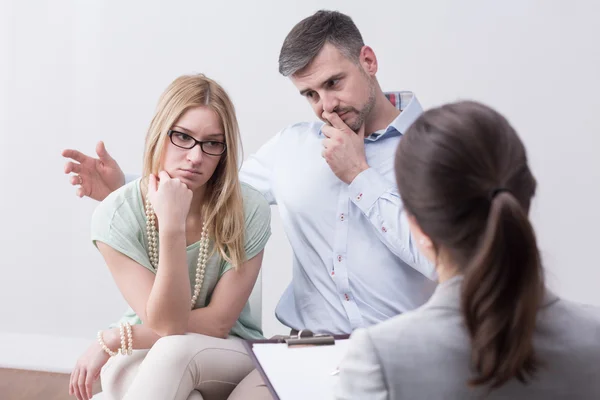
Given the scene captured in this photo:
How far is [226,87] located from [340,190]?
1.36 metres

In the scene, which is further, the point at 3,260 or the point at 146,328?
the point at 3,260

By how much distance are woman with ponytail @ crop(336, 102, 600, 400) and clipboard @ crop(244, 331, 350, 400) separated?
11.0 inches

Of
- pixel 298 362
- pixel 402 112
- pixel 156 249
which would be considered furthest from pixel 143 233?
pixel 402 112

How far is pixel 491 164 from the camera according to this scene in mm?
1004

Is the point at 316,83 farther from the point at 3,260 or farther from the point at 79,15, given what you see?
the point at 3,260

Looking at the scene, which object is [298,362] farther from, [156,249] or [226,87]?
[226,87]

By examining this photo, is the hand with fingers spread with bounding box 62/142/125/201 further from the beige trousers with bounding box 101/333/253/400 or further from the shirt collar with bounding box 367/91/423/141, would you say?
the shirt collar with bounding box 367/91/423/141

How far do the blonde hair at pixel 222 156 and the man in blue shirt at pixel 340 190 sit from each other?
240 millimetres

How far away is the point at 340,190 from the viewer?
211 cm

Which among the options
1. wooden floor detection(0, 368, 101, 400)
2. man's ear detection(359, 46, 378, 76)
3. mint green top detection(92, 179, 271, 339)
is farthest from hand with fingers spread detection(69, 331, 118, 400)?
wooden floor detection(0, 368, 101, 400)

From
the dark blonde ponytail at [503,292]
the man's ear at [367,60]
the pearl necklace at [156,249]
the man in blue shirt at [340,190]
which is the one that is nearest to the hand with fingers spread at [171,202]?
the pearl necklace at [156,249]

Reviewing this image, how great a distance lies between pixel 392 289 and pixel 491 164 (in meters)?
1.08

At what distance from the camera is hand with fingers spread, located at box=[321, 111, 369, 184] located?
6.54 ft

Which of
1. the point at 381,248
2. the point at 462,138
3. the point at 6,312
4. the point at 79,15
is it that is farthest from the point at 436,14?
the point at 6,312
